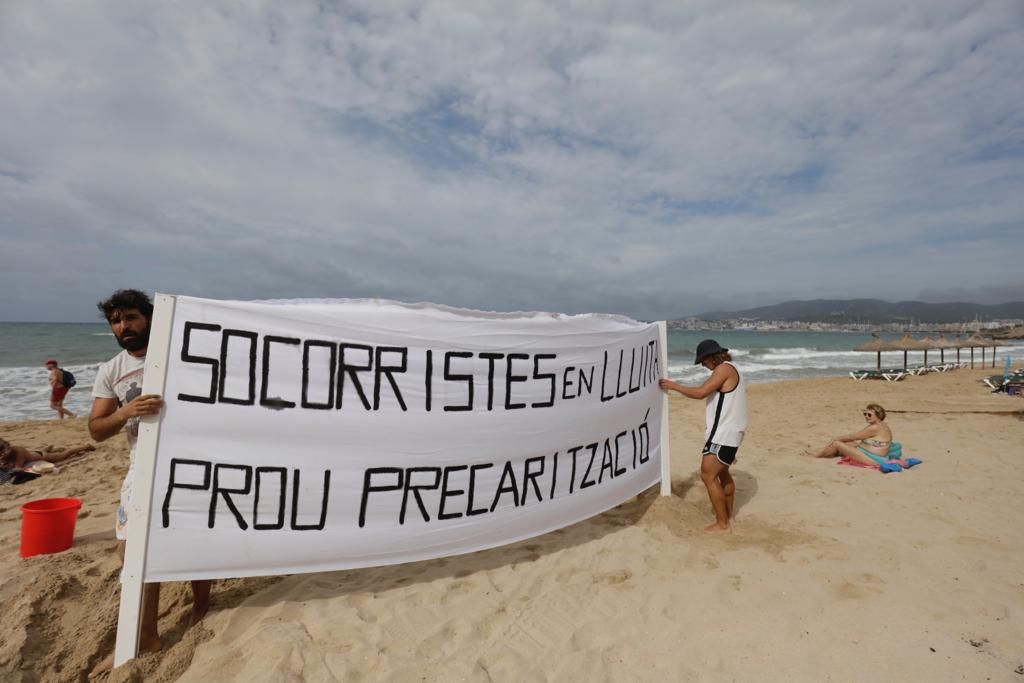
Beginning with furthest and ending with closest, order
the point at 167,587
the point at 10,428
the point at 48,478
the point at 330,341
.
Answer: the point at 10,428 → the point at 48,478 → the point at 167,587 → the point at 330,341

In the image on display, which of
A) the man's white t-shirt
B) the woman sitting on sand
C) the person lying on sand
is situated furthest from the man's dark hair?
the woman sitting on sand

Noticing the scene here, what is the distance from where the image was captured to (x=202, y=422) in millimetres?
2715

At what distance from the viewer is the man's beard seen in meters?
2.86

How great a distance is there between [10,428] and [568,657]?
13172 millimetres

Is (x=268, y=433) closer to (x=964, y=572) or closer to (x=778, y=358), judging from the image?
(x=964, y=572)

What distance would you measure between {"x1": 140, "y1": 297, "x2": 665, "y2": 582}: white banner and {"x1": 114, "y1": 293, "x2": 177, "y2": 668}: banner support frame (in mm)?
35

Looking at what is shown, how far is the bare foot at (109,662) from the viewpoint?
2631mm

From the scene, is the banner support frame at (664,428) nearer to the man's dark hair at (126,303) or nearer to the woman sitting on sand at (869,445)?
the woman sitting on sand at (869,445)

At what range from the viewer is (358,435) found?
303cm

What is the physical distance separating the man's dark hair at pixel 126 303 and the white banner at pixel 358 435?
1.33 feet

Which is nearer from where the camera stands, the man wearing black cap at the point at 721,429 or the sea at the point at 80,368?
the man wearing black cap at the point at 721,429

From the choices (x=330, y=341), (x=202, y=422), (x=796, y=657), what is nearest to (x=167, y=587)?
(x=202, y=422)

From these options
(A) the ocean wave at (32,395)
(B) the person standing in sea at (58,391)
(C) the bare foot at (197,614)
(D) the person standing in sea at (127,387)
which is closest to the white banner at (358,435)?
(D) the person standing in sea at (127,387)

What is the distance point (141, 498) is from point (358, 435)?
Result: 1098mm
